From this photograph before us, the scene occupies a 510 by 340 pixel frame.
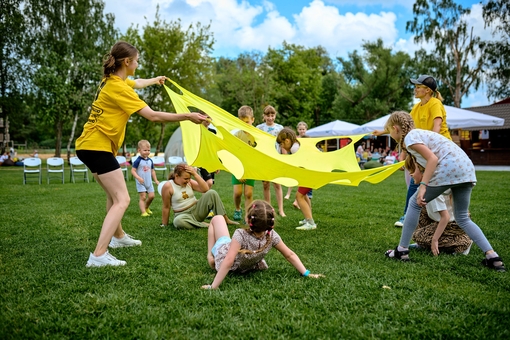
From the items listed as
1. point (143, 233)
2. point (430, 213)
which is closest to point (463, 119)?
point (430, 213)

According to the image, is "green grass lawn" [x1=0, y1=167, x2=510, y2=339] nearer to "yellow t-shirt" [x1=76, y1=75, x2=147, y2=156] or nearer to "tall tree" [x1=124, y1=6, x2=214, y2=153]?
"yellow t-shirt" [x1=76, y1=75, x2=147, y2=156]

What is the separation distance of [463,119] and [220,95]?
→ 28.2 m

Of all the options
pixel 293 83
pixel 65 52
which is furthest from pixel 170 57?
pixel 293 83

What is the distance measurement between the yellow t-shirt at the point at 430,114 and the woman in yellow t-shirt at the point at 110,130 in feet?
9.50

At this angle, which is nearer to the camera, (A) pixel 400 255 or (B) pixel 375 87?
(A) pixel 400 255

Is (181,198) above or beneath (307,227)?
above

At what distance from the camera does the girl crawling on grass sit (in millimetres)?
3146

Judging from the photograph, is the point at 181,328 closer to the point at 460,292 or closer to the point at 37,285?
the point at 37,285

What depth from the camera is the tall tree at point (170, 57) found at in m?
25.9

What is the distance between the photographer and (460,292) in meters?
3.03

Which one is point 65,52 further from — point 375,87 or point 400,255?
point 400,255

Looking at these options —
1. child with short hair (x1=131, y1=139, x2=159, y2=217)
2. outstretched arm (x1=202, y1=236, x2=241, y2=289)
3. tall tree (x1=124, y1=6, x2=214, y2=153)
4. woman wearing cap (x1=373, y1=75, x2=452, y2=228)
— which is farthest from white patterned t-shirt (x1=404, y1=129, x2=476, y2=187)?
tall tree (x1=124, y1=6, x2=214, y2=153)

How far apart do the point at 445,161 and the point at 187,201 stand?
11.4 ft

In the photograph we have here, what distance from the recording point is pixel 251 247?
3.29m
